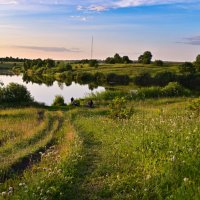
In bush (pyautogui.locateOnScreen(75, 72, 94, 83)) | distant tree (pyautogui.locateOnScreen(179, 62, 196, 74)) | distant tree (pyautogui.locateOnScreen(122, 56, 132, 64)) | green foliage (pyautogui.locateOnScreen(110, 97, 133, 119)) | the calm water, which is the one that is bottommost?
the calm water

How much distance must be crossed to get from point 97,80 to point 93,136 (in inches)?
3607

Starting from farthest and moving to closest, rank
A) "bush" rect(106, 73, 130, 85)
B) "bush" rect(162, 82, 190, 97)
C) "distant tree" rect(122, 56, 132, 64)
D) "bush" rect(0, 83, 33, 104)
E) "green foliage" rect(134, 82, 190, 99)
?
"distant tree" rect(122, 56, 132, 64) < "bush" rect(106, 73, 130, 85) < "bush" rect(162, 82, 190, 97) < "green foliage" rect(134, 82, 190, 99) < "bush" rect(0, 83, 33, 104)

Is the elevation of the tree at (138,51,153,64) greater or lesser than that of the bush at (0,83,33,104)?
greater

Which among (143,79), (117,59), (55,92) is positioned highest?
(117,59)

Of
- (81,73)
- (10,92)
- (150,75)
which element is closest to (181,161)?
(10,92)

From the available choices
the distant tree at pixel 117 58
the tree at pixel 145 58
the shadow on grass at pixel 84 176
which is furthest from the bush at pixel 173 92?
the distant tree at pixel 117 58

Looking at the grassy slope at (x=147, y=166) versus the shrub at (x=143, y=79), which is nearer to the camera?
the grassy slope at (x=147, y=166)

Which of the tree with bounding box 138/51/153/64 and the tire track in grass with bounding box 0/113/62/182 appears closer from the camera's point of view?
the tire track in grass with bounding box 0/113/62/182

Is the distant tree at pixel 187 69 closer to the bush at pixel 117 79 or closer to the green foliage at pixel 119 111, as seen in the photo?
the bush at pixel 117 79

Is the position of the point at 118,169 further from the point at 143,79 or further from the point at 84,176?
the point at 143,79

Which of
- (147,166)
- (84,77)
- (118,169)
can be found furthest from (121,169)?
(84,77)

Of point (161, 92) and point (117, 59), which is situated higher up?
point (117, 59)

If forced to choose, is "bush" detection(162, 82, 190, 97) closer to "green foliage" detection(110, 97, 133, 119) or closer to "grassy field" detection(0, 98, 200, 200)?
"green foliage" detection(110, 97, 133, 119)

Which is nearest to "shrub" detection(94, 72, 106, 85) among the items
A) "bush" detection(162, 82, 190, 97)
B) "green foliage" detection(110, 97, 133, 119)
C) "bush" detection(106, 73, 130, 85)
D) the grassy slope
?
"bush" detection(106, 73, 130, 85)
